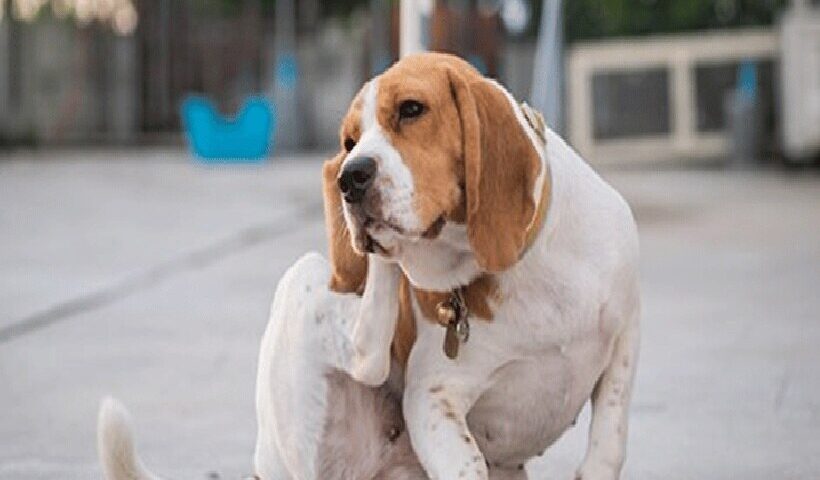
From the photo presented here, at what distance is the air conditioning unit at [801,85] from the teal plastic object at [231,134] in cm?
515

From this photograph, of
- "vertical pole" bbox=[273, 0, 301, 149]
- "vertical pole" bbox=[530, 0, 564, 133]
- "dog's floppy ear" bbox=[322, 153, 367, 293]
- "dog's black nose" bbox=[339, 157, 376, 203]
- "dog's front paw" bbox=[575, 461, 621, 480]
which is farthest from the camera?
"vertical pole" bbox=[273, 0, 301, 149]

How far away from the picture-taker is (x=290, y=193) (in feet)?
44.3

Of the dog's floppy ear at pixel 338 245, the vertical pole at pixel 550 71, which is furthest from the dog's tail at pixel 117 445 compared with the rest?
the vertical pole at pixel 550 71

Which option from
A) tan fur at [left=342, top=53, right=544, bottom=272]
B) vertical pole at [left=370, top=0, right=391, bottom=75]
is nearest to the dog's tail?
tan fur at [left=342, top=53, right=544, bottom=272]

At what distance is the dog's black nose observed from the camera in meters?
2.81

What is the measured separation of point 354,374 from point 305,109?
17812mm

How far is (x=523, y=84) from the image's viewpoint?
19594 mm

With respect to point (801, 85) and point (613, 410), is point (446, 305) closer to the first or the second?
point (613, 410)

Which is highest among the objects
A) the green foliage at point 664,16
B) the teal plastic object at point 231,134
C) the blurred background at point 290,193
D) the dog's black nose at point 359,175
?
the dog's black nose at point 359,175

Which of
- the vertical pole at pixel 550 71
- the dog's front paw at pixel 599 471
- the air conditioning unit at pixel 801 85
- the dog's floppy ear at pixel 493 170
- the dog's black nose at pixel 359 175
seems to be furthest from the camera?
the air conditioning unit at pixel 801 85

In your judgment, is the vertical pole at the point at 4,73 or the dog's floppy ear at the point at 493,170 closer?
the dog's floppy ear at the point at 493,170

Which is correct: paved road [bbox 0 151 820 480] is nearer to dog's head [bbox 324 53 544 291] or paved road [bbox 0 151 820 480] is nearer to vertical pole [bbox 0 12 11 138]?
dog's head [bbox 324 53 544 291]

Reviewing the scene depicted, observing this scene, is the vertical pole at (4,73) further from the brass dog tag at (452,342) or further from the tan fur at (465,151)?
the tan fur at (465,151)

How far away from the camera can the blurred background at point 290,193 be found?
483cm
